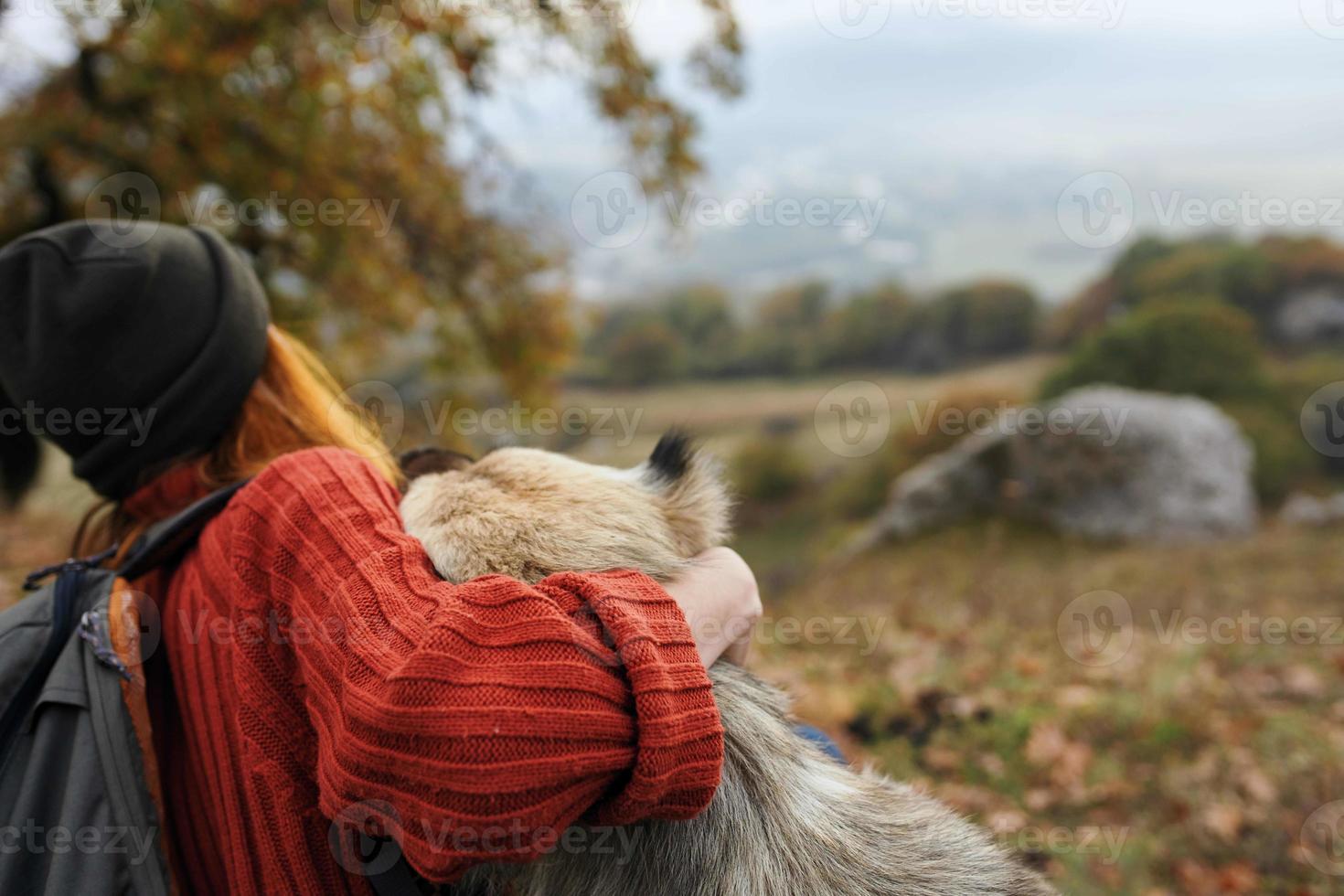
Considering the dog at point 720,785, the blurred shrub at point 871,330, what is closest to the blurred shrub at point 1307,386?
the blurred shrub at point 871,330

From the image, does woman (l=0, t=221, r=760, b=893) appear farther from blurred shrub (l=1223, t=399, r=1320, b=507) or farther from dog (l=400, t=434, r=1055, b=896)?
blurred shrub (l=1223, t=399, r=1320, b=507)

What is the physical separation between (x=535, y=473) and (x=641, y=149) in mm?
6028

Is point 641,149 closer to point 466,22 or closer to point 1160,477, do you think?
Answer: point 466,22

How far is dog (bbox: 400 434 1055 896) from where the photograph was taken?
1.56m

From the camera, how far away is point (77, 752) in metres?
1.60

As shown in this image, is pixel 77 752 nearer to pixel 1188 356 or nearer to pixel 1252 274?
pixel 1188 356

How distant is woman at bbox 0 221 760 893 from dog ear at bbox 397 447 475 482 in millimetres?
61

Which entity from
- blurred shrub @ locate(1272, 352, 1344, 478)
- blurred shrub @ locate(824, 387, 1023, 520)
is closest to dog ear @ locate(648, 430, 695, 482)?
blurred shrub @ locate(824, 387, 1023, 520)

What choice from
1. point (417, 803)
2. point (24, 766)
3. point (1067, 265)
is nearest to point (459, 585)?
point (417, 803)

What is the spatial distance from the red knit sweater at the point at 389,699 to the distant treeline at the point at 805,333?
19.5 metres

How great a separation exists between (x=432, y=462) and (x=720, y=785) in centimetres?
100

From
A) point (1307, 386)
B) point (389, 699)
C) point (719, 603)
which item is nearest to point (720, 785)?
point (719, 603)

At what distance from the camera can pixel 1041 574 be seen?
9.78 metres

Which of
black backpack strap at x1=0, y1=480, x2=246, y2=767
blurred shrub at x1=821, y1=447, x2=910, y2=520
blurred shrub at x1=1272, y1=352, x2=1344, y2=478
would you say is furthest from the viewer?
blurred shrub at x1=821, y1=447, x2=910, y2=520
